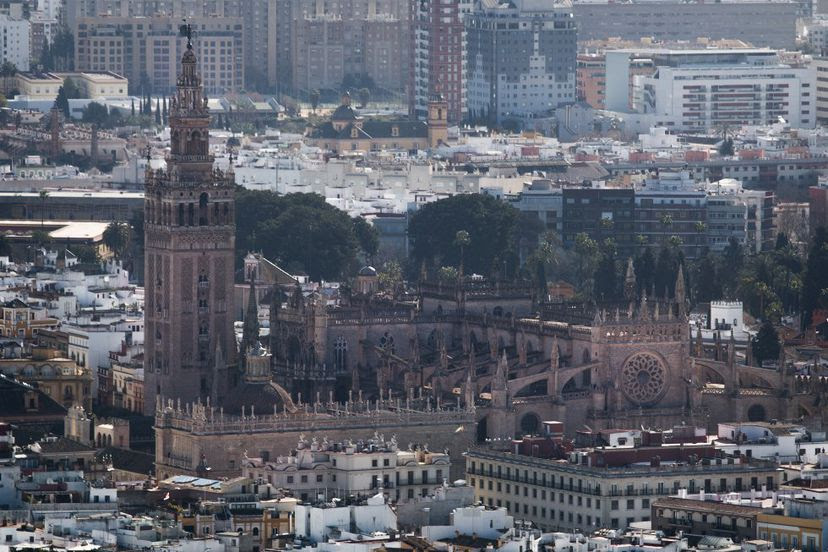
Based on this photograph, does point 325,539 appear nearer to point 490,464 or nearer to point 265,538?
point 265,538

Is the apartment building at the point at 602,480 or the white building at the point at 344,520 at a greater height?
the white building at the point at 344,520

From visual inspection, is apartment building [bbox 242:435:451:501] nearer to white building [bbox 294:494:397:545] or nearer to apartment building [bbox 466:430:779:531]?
apartment building [bbox 466:430:779:531]

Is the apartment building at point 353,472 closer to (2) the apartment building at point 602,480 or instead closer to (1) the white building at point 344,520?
(2) the apartment building at point 602,480

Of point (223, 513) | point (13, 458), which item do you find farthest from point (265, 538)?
point (13, 458)

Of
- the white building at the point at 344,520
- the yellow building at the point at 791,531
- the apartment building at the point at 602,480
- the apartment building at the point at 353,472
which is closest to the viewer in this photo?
the yellow building at the point at 791,531

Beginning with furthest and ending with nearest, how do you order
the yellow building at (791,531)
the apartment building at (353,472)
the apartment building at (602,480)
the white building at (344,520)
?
the apartment building at (353,472) < the apartment building at (602,480) < the white building at (344,520) < the yellow building at (791,531)

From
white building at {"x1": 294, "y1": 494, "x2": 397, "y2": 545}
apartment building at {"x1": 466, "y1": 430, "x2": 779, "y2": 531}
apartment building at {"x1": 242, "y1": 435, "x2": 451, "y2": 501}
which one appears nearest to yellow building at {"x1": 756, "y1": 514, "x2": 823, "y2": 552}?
apartment building at {"x1": 466, "y1": 430, "x2": 779, "y2": 531}

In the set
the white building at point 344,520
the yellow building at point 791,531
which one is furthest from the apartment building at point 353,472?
the yellow building at point 791,531
